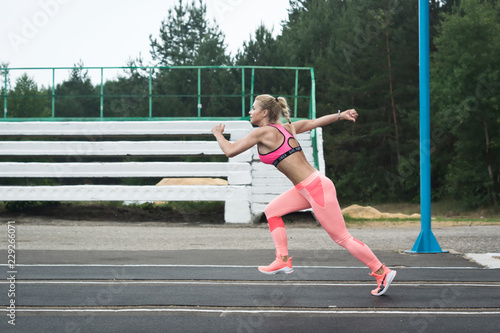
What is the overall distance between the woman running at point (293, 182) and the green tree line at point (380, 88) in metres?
28.4

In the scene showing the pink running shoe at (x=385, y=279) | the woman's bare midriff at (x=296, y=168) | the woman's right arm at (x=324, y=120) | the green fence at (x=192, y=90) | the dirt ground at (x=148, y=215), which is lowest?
the dirt ground at (x=148, y=215)

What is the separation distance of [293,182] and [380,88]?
39983 millimetres

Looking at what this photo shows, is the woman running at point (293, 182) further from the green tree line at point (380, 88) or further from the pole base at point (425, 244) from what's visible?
the green tree line at point (380, 88)

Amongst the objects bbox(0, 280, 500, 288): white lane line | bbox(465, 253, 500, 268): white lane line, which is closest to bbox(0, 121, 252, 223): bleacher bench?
bbox(465, 253, 500, 268): white lane line

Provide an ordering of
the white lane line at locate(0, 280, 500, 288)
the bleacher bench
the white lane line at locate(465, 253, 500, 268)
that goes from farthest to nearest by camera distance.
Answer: the bleacher bench → the white lane line at locate(465, 253, 500, 268) → the white lane line at locate(0, 280, 500, 288)

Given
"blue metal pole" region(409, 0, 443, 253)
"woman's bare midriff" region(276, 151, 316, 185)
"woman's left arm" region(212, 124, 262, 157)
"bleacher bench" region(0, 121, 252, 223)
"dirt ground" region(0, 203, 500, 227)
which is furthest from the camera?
"dirt ground" region(0, 203, 500, 227)

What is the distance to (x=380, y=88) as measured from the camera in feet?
147

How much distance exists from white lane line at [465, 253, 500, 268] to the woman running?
3213 mm

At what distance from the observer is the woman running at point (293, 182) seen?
20.0ft

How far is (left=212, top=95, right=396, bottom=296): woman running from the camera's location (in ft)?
20.0

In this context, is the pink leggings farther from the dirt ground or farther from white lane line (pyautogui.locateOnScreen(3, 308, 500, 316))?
the dirt ground

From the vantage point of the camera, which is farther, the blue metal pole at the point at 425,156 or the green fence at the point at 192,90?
the green fence at the point at 192,90

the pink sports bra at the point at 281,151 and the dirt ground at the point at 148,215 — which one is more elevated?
the pink sports bra at the point at 281,151

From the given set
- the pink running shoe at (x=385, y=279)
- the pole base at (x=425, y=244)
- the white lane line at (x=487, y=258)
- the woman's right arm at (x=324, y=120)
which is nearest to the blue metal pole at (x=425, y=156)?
the pole base at (x=425, y=244)
